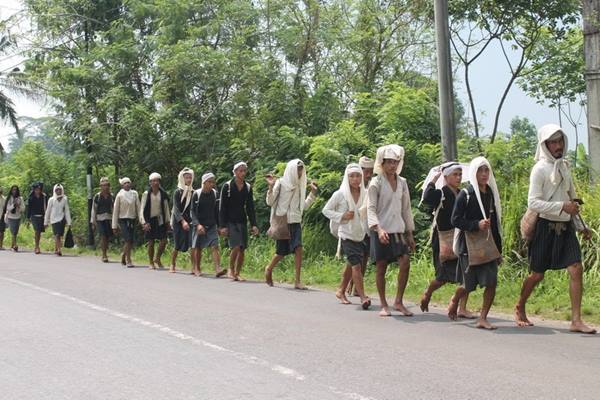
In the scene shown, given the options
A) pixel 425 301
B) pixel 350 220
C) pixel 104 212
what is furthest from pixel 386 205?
pixel 104 212

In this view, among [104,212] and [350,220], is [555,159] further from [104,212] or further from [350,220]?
[104,212]

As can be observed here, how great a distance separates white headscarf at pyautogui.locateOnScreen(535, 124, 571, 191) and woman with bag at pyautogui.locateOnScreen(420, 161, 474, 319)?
4.08 feet

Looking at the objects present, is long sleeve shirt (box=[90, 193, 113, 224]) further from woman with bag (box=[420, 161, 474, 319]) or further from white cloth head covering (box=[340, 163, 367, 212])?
woman with bag (box=[420, 161, 474, 319])

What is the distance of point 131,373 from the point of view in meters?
6.31

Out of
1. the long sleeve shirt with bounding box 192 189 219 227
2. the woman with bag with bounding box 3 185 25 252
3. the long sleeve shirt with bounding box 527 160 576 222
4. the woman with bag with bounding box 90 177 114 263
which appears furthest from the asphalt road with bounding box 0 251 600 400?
the woman with bag with bounding box 3 185 25 252

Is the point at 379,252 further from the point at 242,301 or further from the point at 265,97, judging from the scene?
the point at 265,97

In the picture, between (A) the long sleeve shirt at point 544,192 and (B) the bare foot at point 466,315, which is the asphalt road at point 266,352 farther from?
(A) the long sleeve shirt at point 544,192

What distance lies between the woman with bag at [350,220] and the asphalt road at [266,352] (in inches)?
21.3

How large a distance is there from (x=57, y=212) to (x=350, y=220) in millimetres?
12608

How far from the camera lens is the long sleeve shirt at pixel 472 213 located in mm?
8281

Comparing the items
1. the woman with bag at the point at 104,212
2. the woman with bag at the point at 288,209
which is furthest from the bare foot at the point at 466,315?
the woman with bag at the point at 104,212

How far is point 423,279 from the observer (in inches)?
471

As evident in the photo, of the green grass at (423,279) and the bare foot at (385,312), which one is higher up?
the green grass at (423,279)

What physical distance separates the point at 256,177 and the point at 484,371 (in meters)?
11.6
